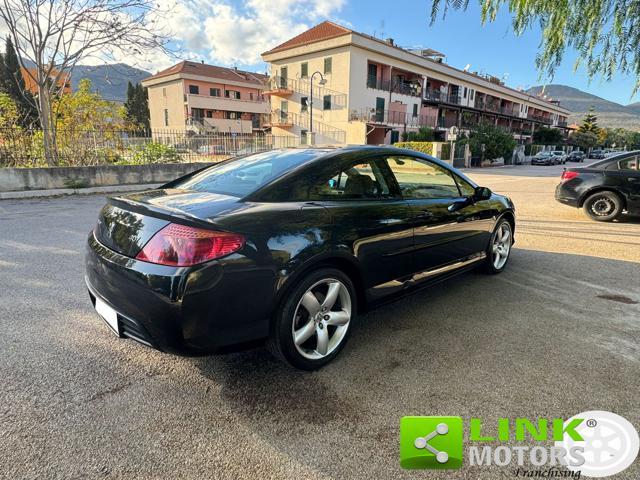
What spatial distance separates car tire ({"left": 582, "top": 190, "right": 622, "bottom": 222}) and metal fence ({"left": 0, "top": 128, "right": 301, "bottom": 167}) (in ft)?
23.1

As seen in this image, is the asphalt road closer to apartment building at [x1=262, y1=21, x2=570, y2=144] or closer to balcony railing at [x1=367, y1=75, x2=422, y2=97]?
apartment building at [x1=262, y1=21, x2=570, y2=144]

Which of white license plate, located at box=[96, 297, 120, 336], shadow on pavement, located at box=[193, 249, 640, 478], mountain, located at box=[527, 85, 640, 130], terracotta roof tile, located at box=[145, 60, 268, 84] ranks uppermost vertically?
mountain, located at box=[527, 85, 640, 130]

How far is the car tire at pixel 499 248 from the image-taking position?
14.6 feet

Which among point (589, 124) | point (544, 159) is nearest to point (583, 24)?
point (544, 159)

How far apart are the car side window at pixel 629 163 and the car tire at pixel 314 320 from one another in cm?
783

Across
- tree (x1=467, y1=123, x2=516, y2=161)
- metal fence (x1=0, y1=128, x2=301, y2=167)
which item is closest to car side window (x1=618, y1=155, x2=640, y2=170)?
metal fence (x1=0, y1=128, x2=301, y2=167)

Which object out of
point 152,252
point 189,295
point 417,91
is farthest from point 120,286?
point 417,91

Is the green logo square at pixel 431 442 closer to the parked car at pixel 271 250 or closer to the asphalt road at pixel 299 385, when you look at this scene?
the asphalt road at pixel 299 385

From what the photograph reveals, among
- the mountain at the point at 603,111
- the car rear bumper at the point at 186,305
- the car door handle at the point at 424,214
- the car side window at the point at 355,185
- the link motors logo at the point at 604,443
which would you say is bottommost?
the link motors logo at the point at 604,443

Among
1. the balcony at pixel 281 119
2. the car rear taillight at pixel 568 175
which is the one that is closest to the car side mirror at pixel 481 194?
the car rear taillight at pixel 568 175

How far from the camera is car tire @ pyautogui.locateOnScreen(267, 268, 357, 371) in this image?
234 centimetres

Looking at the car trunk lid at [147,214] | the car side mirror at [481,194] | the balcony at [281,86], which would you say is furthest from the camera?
the balcony at [281,86]

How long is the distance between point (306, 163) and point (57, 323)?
95.3 inches

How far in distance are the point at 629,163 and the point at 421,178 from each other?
21.5ft
